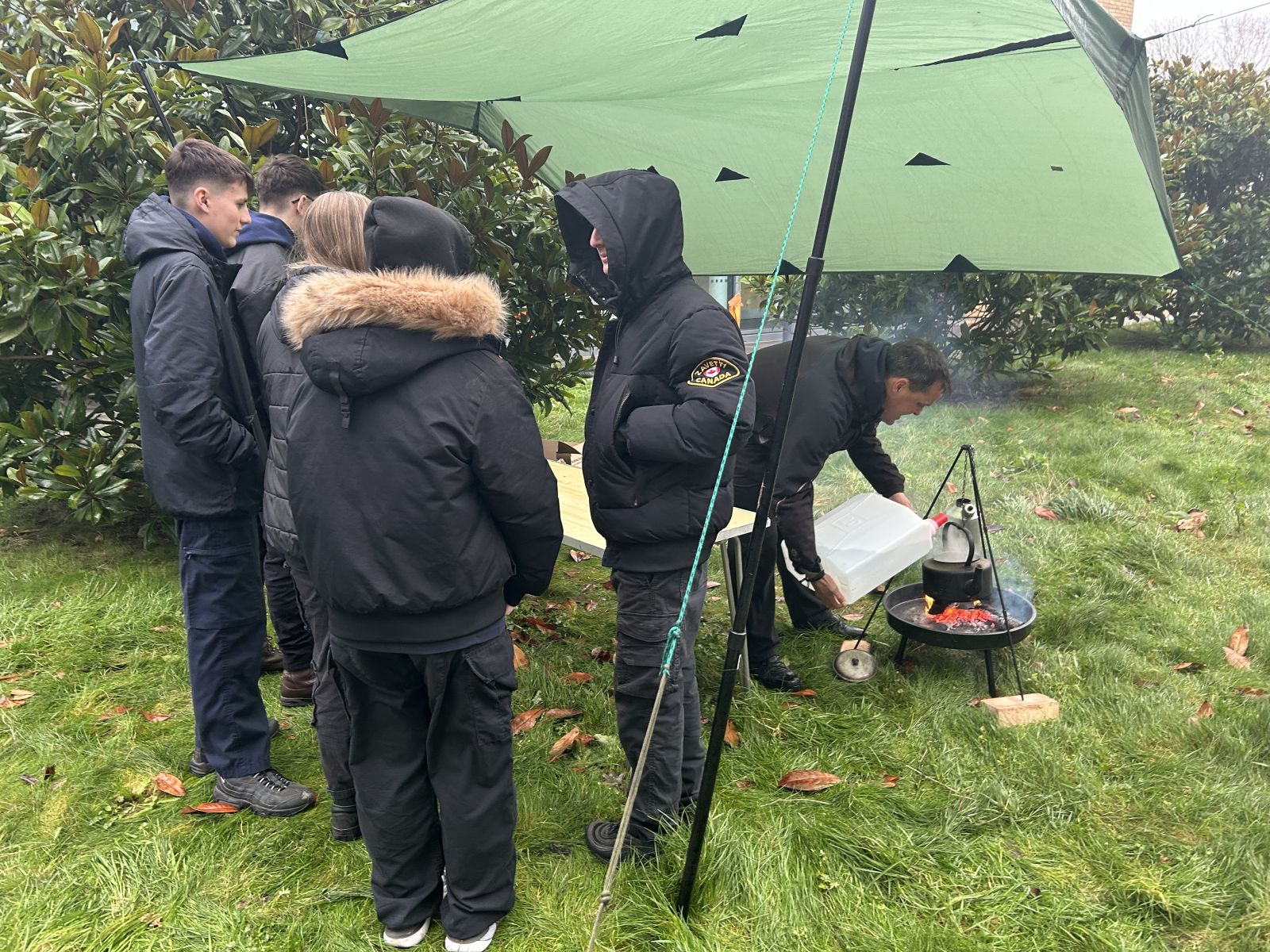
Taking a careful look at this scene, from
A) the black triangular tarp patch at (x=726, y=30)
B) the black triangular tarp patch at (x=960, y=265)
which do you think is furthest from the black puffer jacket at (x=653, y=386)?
the black triangular tarp patch at (x=960, y=265)

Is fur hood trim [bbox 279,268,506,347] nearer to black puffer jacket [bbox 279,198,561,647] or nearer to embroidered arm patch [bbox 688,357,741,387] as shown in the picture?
black puffer jacket [bbox 279,198,561,647]

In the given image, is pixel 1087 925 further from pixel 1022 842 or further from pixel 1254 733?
pixel 1254 733

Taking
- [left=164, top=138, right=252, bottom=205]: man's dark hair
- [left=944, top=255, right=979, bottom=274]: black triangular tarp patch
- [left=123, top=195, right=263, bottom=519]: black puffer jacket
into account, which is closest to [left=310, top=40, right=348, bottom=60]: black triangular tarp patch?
[left=164, top=138, right=252, bottom=205]: man's dark hair

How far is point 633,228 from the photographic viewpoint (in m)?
2.48

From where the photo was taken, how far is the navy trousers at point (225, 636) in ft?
9.52

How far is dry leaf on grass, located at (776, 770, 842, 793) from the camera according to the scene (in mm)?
3152

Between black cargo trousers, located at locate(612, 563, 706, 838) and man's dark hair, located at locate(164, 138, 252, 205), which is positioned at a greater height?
man's dark hair, located at locate(164, 138, 252, 205)

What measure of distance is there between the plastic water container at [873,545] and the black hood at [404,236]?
2.44 metres

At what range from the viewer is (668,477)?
2.55 m

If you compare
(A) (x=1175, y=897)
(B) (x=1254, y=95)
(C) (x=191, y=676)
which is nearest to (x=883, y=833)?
(A) (x=1175, y=897)

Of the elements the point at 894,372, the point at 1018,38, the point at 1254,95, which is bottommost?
A: the point at 894,372

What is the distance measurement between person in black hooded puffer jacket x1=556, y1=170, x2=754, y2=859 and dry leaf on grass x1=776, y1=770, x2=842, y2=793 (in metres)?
0.63

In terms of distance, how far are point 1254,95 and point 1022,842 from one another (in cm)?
1107

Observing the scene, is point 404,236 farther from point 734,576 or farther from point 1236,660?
point 1236,660
